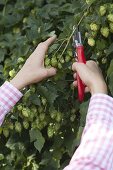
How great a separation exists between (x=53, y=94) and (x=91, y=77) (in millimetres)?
339

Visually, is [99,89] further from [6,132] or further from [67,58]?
[6,132]

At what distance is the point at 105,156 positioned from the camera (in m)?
1.28

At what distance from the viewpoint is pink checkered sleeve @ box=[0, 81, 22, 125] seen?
5.41ft

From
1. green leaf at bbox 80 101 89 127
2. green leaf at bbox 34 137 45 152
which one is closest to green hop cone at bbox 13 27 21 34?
green leaf at bbox 34 137 45 152

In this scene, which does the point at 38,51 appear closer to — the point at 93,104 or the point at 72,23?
the point at 72,23

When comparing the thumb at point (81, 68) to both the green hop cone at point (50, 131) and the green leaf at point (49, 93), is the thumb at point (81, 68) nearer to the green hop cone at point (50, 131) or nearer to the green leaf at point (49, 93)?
the green leaf at point (49, 93)

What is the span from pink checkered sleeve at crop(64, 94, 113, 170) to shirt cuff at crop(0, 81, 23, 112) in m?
0.37

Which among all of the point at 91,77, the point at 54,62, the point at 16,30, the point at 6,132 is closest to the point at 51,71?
the point at 54,62

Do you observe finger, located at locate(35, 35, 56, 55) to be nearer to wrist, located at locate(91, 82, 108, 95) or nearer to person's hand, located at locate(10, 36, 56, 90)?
person's hand, located at locate(10, 36, 56, 90)

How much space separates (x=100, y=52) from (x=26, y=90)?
0.29m

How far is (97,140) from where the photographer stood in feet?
4.29

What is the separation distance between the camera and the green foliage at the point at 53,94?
171 centimetres

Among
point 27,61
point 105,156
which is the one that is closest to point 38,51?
point 27,61

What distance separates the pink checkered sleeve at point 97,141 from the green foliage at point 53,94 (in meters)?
0.26
